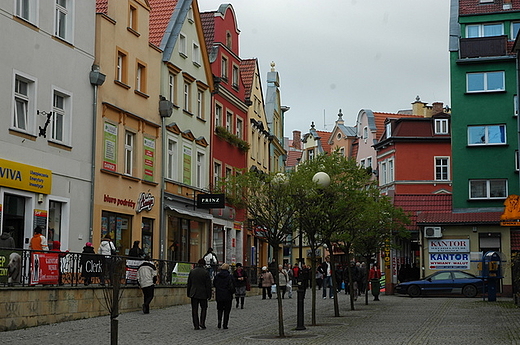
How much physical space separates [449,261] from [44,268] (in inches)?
1207

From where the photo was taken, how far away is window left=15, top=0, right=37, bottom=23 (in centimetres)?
2631

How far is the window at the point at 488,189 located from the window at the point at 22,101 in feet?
94.5

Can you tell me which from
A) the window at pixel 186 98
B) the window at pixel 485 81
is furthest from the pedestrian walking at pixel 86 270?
the window at pixel 485 81

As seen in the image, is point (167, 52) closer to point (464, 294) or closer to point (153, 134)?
point (153, 134)

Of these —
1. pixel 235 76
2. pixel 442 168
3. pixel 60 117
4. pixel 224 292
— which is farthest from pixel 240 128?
pixel 224 292

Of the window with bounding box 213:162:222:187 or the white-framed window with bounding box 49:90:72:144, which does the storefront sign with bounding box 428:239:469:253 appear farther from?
the white-framed window with bounding box 49:90:72:144

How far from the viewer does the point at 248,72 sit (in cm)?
5481

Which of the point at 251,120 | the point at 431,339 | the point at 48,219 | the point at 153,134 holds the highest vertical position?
the point at 251,120

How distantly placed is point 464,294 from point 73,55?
2309 centimetres

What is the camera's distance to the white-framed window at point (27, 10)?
2628 centimetres

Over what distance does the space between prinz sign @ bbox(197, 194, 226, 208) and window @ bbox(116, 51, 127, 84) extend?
7851 millimetres

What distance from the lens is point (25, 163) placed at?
26172 mm

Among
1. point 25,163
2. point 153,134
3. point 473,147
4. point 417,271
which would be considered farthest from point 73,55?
point 417,271

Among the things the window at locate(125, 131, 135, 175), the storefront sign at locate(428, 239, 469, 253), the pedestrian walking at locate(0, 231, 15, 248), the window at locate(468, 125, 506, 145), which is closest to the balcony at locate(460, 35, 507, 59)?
the window at locate(468, 125, 506, 145)
